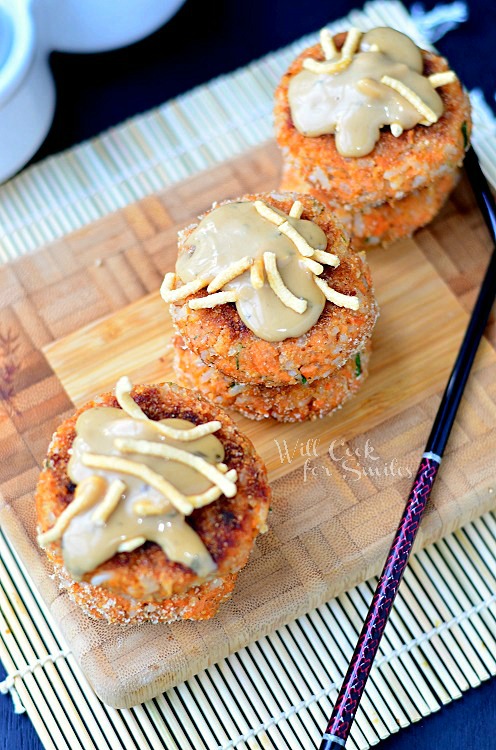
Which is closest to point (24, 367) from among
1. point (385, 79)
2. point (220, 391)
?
point (220, 391)

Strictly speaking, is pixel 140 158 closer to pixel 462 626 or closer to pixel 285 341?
pixel 285 341

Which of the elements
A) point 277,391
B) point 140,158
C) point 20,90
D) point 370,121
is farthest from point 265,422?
point 20,90

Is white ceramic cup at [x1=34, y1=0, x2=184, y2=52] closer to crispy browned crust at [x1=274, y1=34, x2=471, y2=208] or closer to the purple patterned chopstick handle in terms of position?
crispy browned crust at [x1=274, y1=34, x2=471, y2=208]

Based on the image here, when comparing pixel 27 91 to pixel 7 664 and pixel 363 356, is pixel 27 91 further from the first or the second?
pixel 7 664

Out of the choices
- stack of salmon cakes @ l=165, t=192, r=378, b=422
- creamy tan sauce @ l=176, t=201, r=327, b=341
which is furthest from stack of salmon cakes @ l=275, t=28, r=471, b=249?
creamy tan sauce @ l=176, t=201, r=327, b=341

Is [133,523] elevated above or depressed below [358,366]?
above

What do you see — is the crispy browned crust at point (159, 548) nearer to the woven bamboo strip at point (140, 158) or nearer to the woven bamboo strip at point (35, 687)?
the woven bamboo strip at point (35, 687)

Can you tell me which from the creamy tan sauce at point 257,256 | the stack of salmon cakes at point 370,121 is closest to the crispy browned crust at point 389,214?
the stack of salmon cakes at point 370,121
